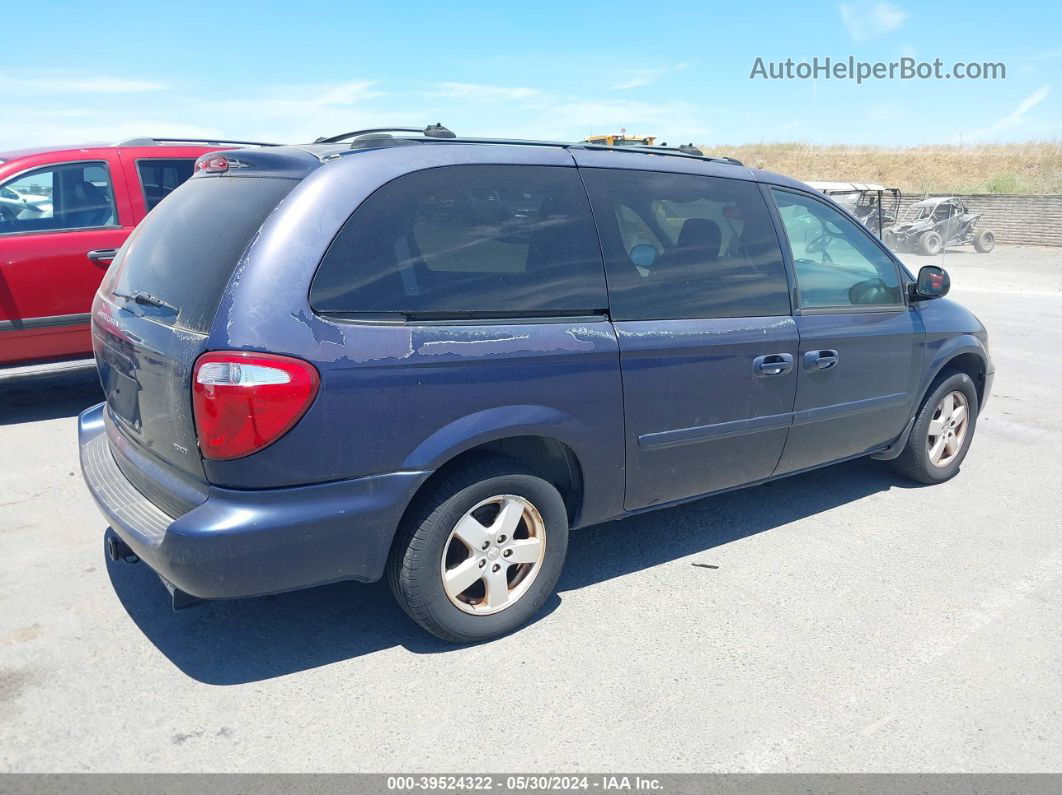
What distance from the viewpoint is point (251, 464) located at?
8.95ft

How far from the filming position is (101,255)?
625 centimetres

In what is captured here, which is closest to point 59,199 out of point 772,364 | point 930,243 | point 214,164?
point 214,164

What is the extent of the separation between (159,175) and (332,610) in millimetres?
4566

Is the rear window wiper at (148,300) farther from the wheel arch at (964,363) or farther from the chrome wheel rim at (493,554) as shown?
the wheel arch at (964,363)

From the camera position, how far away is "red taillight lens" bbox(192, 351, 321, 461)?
8.82 feet

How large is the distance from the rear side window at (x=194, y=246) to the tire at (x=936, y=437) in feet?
12.5

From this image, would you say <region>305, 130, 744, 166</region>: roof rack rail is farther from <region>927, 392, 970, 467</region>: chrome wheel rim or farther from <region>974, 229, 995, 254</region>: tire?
<region>974, 229, 995, 254</region>: tire

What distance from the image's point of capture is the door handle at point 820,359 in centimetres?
417

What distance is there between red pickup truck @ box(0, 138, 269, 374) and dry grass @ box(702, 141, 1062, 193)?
112 feet

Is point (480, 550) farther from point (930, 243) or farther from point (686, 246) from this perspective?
point (930, 243)

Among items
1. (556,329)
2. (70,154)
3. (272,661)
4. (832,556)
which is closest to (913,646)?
(832,556)

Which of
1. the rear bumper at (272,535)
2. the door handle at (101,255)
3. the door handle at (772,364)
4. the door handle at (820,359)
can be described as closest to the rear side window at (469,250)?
the rear bumper at (272,535)

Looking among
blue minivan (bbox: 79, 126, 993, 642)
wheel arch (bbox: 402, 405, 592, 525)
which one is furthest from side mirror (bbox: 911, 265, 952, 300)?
wheel arch (bbox: 402, 405, 592, 525)

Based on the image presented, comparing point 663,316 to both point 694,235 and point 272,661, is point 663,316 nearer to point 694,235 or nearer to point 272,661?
point 694,235
